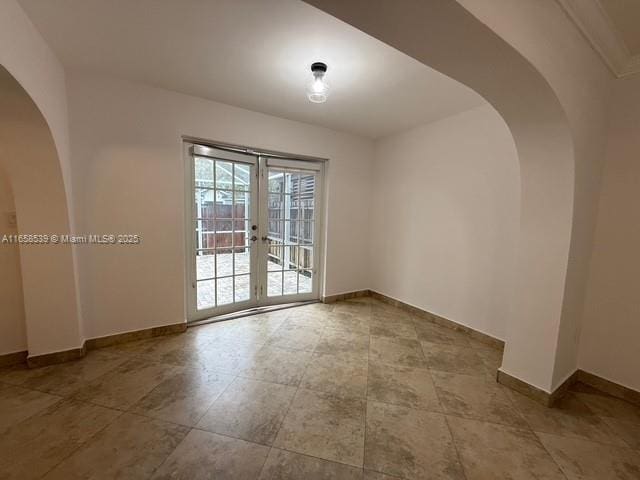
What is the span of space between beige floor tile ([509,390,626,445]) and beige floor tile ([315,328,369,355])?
1235 mm

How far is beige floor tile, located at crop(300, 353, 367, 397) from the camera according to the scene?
198 cm

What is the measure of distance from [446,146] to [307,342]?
269 cm

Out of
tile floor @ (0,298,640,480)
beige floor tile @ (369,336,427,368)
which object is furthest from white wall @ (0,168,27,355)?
beige floor tile @ (369,336,427,368)

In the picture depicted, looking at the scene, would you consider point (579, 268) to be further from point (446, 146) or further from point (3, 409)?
point (3, 409)

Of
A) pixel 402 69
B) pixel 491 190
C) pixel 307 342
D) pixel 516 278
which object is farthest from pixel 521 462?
pixel 402 69

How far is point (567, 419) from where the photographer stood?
175 centimetres

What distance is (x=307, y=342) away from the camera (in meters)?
2.67

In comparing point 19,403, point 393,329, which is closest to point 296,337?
point 393,329

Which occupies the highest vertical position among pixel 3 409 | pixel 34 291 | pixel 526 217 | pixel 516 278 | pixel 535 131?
pixel 535 131

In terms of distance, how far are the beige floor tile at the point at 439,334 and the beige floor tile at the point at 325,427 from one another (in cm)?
133

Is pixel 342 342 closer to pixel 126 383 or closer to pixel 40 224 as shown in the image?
pixel 126 383

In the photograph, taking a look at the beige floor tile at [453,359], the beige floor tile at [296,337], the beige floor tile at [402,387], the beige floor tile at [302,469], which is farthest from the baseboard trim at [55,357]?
the beige floor tile at [453,359]

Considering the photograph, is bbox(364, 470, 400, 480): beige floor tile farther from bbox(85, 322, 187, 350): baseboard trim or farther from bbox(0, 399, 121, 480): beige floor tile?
bbox(85, 322, 187, 350): baseboard trim

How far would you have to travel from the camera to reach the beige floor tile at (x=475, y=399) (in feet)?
5.73
